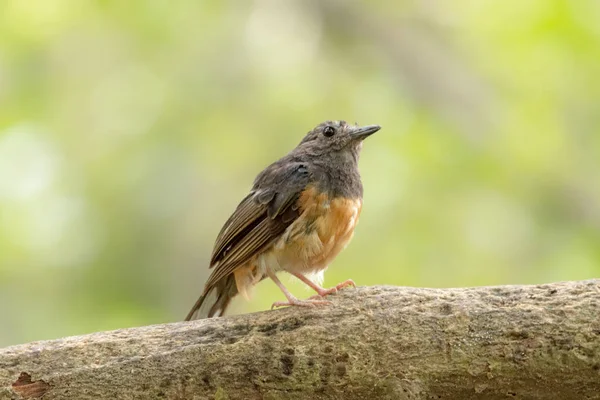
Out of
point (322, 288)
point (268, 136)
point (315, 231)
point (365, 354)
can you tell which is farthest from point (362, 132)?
point (268, 136)

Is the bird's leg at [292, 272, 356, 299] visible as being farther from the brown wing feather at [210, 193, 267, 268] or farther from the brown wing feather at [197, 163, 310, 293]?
the brown wing feather at [210, 193, 267, 268]

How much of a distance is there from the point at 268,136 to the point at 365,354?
4522mm

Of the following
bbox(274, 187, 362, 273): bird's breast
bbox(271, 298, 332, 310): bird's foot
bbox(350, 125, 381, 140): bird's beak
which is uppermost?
bbox(350, 125, 381, 140): bird's beak

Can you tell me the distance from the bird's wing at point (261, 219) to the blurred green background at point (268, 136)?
1.80 m

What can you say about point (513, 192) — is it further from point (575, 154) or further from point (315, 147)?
point (315, 147)

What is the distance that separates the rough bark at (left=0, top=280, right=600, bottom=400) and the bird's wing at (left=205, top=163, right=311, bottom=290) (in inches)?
34.5

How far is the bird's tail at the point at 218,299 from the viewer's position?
4.53 meters

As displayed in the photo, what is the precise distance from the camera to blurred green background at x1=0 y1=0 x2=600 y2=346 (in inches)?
257

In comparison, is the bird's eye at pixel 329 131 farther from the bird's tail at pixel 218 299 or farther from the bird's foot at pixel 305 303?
the bird's foot at pixel 305 303

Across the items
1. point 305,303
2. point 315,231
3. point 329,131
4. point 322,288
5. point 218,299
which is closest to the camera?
point 305,303

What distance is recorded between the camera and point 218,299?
4.60 metres

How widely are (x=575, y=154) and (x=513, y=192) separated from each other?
0.63 meters

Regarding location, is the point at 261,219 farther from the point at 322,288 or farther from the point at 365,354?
the point at 365,354

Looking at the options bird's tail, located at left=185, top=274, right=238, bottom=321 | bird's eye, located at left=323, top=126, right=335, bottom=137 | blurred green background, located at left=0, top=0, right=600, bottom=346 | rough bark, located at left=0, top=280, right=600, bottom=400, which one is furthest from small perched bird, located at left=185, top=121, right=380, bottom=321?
blurred green background, located at left=0, top=0, right=600, bottom=346
